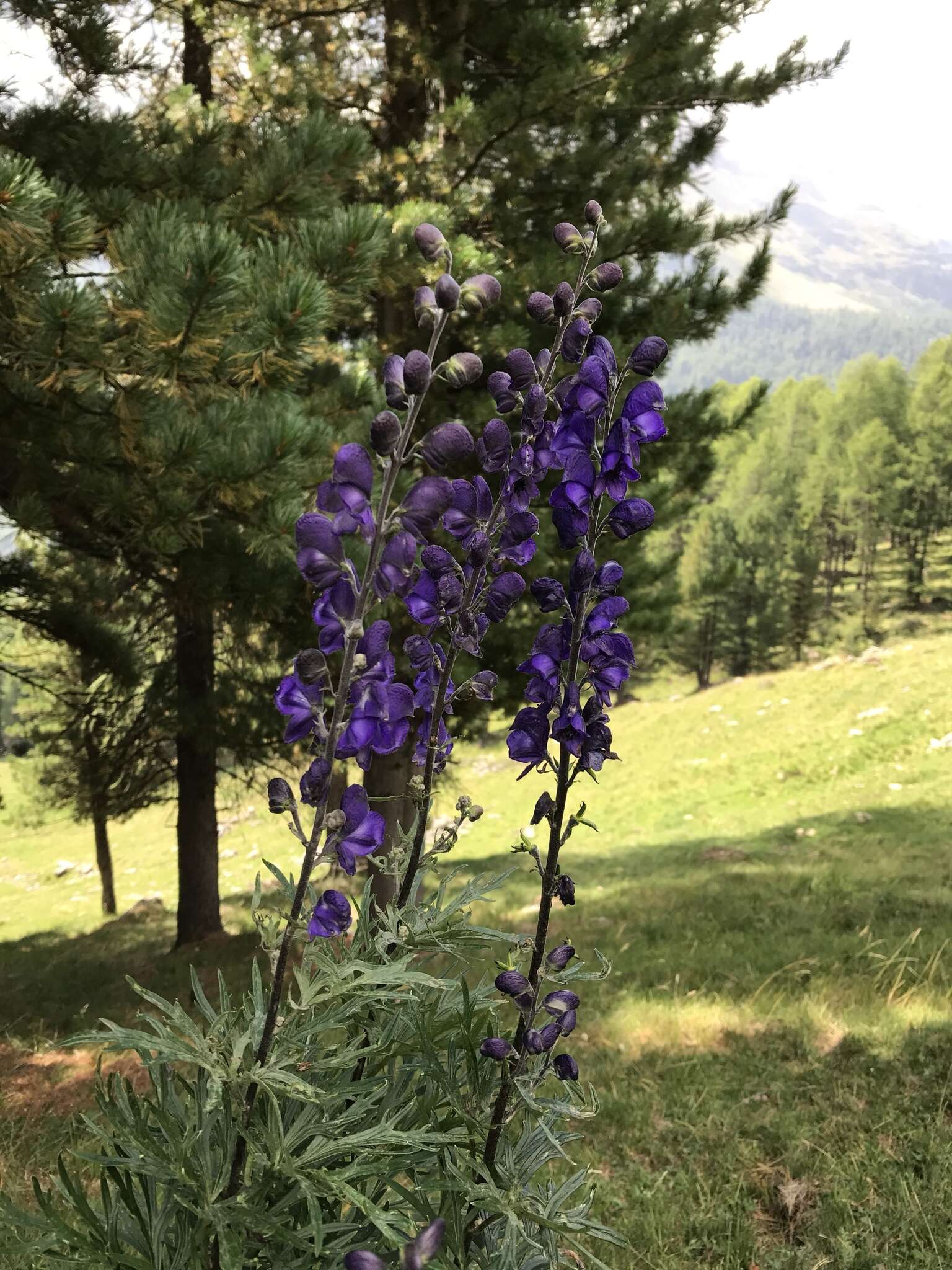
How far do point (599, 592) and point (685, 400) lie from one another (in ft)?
23.4

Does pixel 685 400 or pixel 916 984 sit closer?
pixel 916 984

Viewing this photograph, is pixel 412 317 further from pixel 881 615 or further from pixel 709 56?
pixel 881 615

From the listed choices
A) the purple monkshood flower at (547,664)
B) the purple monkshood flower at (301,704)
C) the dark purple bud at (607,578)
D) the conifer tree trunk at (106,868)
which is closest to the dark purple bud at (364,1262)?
the purple monkshood flower at (301,704)

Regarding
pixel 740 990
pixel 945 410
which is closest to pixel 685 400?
pixel 740 990

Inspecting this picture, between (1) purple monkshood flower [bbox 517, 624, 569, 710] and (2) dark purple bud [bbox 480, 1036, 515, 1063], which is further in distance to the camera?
(1) purple monkshood flower [bbox 517, 624, 569, 710]

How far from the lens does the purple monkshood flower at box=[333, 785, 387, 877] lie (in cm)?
167

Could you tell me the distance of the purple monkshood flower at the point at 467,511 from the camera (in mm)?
1872

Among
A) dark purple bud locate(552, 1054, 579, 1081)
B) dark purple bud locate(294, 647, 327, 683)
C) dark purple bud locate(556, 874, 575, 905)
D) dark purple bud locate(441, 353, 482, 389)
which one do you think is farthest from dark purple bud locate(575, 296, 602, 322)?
dark purple bud locate(552, 1054, 579, 1081)

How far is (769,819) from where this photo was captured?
16.1 m

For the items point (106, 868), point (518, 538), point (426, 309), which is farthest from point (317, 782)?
point (106, 868)

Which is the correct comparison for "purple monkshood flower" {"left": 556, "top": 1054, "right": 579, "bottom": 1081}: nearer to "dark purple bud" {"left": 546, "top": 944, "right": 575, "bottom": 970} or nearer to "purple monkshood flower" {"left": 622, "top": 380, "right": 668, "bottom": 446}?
"dark purple bud" {"left": 546, "top": 944, "right": 575, "bottom": 970}

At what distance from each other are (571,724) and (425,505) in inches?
24.9

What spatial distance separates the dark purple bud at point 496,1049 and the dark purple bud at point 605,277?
1683 millimetres

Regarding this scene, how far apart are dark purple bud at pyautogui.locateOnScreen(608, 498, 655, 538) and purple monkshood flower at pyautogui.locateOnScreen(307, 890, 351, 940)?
3.38ft
